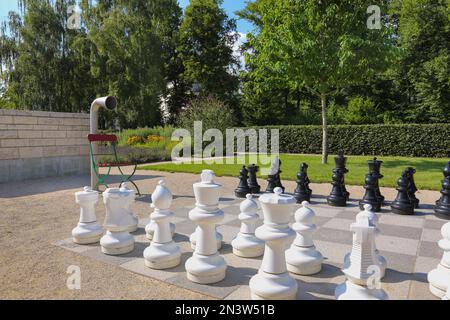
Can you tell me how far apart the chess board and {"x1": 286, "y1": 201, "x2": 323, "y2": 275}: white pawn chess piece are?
68 mm

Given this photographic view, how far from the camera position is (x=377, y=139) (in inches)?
590

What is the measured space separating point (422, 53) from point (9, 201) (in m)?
26.2

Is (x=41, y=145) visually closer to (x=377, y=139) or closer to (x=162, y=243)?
(x=162, y=243)

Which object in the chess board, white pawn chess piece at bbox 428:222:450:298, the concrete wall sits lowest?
the chess board

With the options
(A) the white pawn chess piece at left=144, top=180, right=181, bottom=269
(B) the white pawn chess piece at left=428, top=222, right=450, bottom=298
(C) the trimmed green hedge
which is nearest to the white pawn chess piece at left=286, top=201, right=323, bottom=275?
(B) the white pawn chess piece at left=428, top=222, right=450, bottom=298

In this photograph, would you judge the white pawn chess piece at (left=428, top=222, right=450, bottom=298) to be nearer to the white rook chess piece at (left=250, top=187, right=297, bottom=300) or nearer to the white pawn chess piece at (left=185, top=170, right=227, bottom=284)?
the white rook chess piece at (left=250, top=187, right=297, bottom=300)

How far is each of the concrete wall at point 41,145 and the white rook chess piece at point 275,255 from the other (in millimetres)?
8083

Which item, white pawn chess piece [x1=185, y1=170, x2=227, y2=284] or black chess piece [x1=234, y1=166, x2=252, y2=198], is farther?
black chess piece [x1=234, y1=166, x2=252, y2=198]

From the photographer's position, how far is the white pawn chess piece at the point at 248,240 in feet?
9.36

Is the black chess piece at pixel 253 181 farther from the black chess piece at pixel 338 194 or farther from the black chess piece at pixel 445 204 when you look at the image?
the black chess piece at pixel 445 204

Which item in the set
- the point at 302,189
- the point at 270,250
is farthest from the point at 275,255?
the point at 302,189

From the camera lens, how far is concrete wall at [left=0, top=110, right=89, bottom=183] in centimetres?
782

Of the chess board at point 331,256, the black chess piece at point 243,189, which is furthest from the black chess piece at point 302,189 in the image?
the black chess piece at point 243,189
